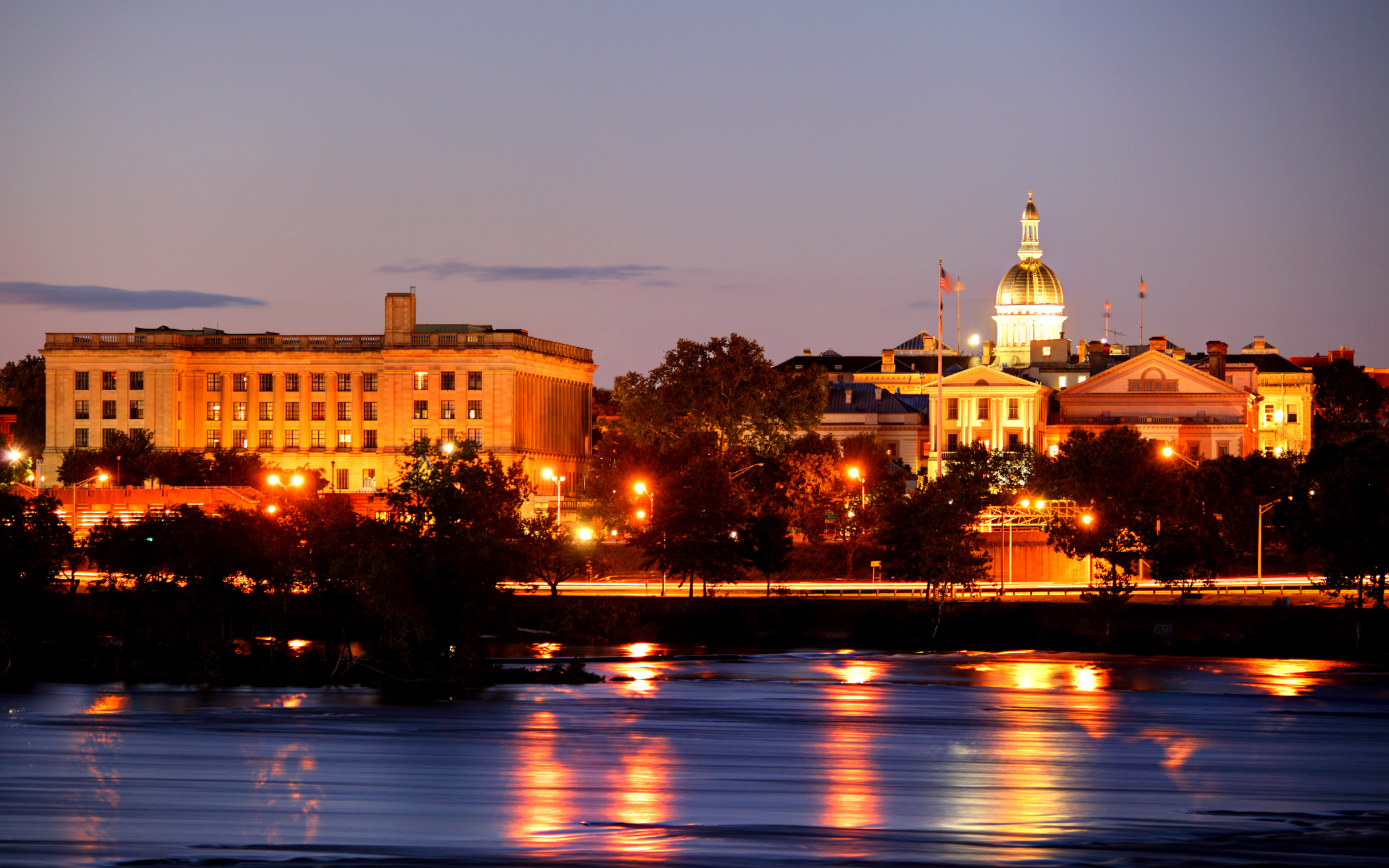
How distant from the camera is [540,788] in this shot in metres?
63.4

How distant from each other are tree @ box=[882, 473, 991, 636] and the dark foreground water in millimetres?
14268

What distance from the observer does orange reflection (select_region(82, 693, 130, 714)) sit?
261 ft

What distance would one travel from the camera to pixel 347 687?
87250mm

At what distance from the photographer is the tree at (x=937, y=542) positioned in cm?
10856

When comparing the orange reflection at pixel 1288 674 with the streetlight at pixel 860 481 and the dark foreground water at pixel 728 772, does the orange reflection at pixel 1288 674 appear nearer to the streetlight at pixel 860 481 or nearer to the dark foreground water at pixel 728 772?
the dark foreground water at pixel 728 772

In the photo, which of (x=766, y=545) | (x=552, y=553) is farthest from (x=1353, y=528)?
(x=552, y=553)

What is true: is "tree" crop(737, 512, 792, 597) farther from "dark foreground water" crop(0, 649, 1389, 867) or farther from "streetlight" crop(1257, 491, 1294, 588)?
"dark foreground water" crop(0, 649, 1389, 867)

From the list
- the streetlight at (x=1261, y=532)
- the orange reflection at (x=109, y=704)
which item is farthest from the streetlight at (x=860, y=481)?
the orange reflection at (x=109, y=704)

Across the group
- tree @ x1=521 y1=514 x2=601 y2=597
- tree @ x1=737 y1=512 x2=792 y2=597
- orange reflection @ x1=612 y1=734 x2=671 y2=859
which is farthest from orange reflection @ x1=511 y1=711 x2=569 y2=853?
tree @ x1=737 y1=512 x2=792 y2=597

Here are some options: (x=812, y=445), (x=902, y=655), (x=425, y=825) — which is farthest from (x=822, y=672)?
(x=812, y=445)

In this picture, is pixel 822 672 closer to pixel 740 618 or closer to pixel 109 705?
pixel 740 618

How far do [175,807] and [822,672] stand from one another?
4090 cm

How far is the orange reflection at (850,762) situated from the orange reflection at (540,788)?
24.4 ft

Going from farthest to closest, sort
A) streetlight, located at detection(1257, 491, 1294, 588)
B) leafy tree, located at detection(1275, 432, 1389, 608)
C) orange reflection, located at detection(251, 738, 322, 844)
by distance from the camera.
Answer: streetlight, located at detection(1257, 491, 1294, 588), leafy tree, located at detection(1275, 432, 1389, 608), orange reflection, located at detection(251, 738, 322, 844)
